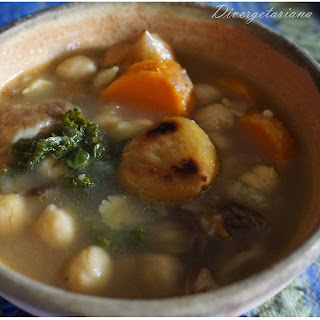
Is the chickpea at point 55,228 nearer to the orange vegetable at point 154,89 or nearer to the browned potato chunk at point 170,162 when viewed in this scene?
the browned potato chunk at point 170,162

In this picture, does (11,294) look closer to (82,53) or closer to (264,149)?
(264,149)

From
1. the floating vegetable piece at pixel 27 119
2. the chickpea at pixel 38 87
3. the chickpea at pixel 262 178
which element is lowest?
the chickpea at pixel 262 178

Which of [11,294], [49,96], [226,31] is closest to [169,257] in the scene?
[11,294]

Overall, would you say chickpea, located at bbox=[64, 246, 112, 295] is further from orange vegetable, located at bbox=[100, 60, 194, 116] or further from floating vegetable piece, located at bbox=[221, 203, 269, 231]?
orange vegetable, located at bbox=[100, 60, 194, 116]

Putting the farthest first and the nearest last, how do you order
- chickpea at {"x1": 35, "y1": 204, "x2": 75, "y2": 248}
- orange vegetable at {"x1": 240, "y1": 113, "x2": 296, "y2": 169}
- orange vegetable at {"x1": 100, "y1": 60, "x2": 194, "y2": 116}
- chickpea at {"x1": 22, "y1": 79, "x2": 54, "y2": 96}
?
chickpea at {"x1": 22, "y1": 79, "x2": 54, "y2": 96} < orange vegetable at {"x1": 100, "y1": 60, "x2": 194, "y2": 116} < orange vegetable at {"x1": 240, "y1": 113, "x2": 296, "y2": 169} < chickpea at {"x1": 35, "y1": 204, "x2": 75, "y2": 248}

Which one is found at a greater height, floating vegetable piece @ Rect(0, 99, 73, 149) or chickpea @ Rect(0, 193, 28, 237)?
floating vegetable piece @ Rect(0, 99, 73, 149)

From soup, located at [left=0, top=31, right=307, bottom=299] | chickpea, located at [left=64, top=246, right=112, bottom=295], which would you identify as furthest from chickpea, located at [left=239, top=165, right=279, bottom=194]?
chickpea, located at [left=64, top=246, right=112, bottom=295]

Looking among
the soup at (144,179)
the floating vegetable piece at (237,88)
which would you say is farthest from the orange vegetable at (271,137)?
the floating vegetable piece at (237,88)
